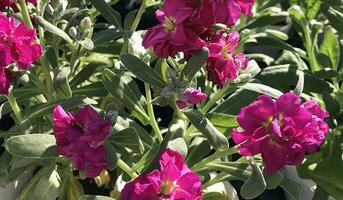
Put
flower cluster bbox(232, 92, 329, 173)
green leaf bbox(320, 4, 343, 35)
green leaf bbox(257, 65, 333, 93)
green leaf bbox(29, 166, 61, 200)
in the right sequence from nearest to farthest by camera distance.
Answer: flower cluster bbox(232, 92, 329, 173) → green leaf bbox(29, 166, 61, 200) → green leaf bbox(257, 65, 333, 93) → green leaf bbox(320, 4, 343, 35)

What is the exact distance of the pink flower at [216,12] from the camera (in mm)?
708

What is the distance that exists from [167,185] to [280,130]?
153 mm

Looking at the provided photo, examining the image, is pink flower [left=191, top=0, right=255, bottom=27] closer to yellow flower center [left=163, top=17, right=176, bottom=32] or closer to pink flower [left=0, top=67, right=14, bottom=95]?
yellow flower center [left=163, top=17, right=176, bottom=32]

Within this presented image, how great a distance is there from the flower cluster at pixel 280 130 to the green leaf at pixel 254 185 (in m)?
0.08

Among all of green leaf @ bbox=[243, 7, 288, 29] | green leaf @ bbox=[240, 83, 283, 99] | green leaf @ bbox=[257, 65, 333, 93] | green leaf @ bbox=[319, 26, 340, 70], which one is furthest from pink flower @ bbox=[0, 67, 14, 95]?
green leaf @ bbox=[319, 26, 340, 70]

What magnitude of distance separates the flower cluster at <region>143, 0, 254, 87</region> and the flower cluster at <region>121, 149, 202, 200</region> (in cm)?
14

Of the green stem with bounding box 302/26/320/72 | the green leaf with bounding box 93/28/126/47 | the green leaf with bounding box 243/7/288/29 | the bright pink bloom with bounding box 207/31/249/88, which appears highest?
the bright pink bloom with bounding box 207/31/249/88

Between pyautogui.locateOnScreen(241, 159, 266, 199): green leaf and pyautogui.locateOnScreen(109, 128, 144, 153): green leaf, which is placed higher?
pyautogui.locateOnScreen(109, 128, 144, 153): green leaf

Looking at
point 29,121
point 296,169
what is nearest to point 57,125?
point 29,121

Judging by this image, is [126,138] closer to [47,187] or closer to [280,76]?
[47,187]

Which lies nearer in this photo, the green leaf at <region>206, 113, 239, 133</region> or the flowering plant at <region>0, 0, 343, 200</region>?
the flowering plant at <region>0, 0, 343, 200</region>

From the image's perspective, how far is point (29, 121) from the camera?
0.94 metres

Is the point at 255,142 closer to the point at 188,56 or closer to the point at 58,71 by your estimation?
the point at 188,56

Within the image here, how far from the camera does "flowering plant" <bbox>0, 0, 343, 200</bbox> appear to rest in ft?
2.34
